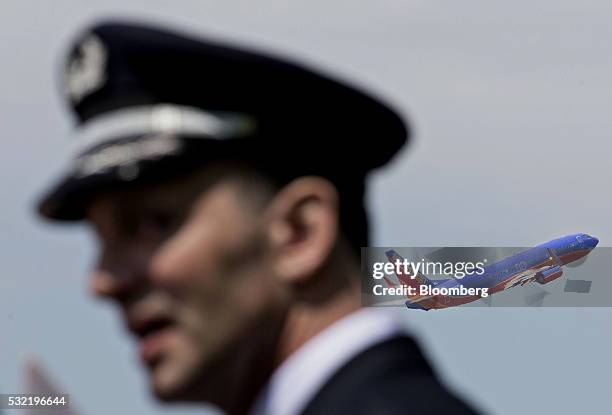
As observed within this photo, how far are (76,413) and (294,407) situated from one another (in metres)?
4.19

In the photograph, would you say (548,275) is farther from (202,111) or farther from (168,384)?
(168,384)

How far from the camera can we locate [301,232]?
3686 mm

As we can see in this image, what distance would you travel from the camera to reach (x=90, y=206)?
385 cm

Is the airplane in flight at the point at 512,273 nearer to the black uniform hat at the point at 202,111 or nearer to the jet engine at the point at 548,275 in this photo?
the jet engine at the point at 548,275

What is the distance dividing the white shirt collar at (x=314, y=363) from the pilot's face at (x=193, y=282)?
7 centimetres

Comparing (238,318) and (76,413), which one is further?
(76,413)

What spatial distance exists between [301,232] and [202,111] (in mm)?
455

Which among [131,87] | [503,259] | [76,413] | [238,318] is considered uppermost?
[131,87]

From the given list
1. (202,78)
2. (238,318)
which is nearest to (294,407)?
(238,318)

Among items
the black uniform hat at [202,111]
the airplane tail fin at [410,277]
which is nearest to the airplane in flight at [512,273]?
the airplane tail fin at [410,277]

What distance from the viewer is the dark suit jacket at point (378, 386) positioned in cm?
365

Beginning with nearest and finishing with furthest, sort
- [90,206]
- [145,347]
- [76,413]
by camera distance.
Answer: [145,347], [90,206], [76,413]

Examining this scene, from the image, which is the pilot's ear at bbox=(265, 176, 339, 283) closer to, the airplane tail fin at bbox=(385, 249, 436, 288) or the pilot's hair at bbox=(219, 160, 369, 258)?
the pilot's hair at bbox=(219, 160, 369, 258)

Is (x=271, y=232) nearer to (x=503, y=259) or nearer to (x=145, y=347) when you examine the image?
(x=145, y=347)
